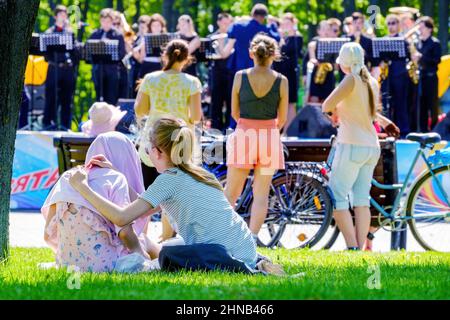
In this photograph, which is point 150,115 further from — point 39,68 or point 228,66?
point 39,68

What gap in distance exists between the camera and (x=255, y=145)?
1030 cm

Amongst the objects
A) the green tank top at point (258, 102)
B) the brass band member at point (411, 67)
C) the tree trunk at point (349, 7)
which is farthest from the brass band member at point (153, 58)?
the tree trunk at point (349, 7)

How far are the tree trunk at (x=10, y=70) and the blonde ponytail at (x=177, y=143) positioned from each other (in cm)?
115

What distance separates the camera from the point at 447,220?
1055 centimetres

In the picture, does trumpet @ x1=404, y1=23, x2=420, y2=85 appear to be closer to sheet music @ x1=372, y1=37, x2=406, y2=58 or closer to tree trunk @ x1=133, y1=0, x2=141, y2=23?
sheet music @ x1=372, y1=37, x2=406, y2=58

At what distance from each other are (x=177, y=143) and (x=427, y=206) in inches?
169

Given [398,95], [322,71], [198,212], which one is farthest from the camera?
[322,71]

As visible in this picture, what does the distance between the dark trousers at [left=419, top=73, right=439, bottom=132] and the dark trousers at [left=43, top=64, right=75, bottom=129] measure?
582cm

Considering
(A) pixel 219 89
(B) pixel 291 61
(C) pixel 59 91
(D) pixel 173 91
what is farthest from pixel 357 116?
(C) pixel 59 91

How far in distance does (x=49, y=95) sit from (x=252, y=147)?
33.6 ft

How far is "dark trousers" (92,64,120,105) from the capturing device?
1958 centimetres

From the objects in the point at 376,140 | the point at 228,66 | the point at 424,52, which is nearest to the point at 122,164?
the point at 376,140

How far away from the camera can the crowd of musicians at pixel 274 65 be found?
1798cm

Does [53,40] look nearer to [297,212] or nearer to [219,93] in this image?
[219,93]
